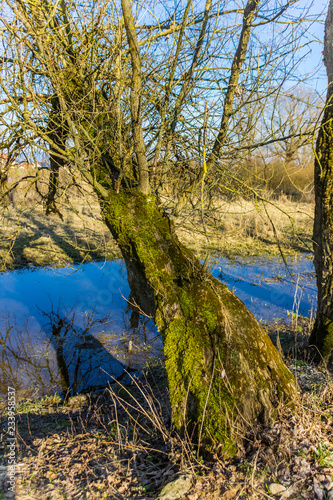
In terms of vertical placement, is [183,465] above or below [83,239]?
below

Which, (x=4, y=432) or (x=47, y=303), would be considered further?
(x=47, y=303)

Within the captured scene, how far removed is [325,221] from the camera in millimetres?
3609

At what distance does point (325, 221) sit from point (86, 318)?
461cm

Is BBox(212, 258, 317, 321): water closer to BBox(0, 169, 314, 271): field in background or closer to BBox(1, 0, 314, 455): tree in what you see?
BBox(0, 169, 314, 271): field in background

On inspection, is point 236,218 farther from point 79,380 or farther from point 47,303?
point 79,380

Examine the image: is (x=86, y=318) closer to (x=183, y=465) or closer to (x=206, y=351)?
(x=206, y=351)

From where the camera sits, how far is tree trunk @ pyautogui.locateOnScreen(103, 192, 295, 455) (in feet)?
7.90

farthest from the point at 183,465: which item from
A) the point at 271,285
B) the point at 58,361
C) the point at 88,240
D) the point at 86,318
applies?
the point at 88,240

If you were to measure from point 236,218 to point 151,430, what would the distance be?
38.8 feet

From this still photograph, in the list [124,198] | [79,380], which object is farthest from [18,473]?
[124,198]

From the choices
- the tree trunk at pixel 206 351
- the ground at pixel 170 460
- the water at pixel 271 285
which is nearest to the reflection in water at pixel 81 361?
the ground at pixel 170 460

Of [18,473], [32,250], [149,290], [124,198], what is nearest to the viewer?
[18,473]

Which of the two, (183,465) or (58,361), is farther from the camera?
(58,361)

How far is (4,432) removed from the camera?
299 cm
